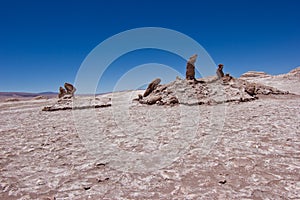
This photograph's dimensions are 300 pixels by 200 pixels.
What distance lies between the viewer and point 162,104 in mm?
18609

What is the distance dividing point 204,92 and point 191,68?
3138mm

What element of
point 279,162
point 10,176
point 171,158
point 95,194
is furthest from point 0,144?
point 279,162

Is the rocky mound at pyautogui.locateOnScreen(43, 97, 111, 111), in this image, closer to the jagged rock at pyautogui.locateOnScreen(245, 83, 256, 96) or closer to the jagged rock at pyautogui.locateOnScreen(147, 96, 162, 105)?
the jagged rock at pyautogui.locateOnScreen(147, 96, 162, 105)

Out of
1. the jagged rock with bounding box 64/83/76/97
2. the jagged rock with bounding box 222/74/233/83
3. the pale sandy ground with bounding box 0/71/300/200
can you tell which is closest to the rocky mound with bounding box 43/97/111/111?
the jagged rock with bounding box 64/83/76/97

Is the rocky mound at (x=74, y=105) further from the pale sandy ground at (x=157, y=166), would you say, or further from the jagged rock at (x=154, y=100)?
the pale sandy ground at (x=157, y=166)

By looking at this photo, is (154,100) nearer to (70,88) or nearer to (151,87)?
(151,87)

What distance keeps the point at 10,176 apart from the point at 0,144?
3.48m

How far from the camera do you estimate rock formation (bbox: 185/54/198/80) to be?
2077 cm

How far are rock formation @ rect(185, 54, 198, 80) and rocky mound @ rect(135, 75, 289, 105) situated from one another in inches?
26.4

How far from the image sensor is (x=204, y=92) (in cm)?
1981

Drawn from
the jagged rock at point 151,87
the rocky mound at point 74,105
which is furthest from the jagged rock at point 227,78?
the rocky mound at point 74,105

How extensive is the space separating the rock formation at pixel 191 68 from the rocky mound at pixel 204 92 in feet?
2.20

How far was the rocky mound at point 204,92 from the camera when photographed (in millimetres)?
18391

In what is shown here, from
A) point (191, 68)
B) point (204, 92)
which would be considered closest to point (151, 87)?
point (191, 68)
